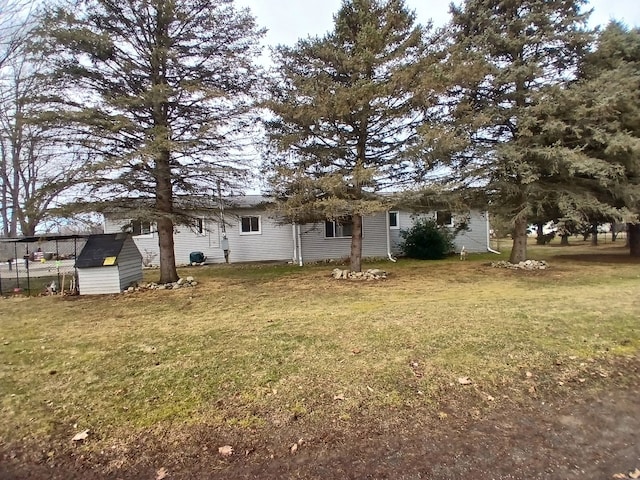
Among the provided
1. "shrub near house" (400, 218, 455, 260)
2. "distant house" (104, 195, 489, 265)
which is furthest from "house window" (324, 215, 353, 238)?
"shrub near house" (400, 218, 455, 260)

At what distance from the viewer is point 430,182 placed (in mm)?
11148

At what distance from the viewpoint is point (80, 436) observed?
9.38 feet

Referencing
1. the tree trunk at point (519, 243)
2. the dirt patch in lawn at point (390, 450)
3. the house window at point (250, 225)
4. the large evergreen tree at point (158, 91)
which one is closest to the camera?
the dirt patch in lawn at point (390, 450)

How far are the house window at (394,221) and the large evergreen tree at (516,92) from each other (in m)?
6.96

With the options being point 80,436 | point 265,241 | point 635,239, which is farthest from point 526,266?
point 80,436

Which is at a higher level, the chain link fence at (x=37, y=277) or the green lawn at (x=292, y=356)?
the chain link fence at (x=37, y=277)

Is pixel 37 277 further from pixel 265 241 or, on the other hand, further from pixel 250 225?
pixel 265 241

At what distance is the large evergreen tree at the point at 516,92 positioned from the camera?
11.1m

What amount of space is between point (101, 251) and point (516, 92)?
1264 centimetres

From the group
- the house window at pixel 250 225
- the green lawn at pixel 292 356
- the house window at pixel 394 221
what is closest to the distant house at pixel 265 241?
the house window at pixel 250 225

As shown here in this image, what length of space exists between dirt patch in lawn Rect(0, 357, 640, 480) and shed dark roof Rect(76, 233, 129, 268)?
787cm

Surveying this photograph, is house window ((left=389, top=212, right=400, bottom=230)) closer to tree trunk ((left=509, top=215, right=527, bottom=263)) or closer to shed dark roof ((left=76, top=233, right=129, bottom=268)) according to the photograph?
tree trunk ((left=509, top=215, right=527, bottom=263))

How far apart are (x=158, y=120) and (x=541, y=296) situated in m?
9.65

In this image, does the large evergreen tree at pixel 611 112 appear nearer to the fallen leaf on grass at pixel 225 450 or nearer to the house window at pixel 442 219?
the house window at pixel 442 219
